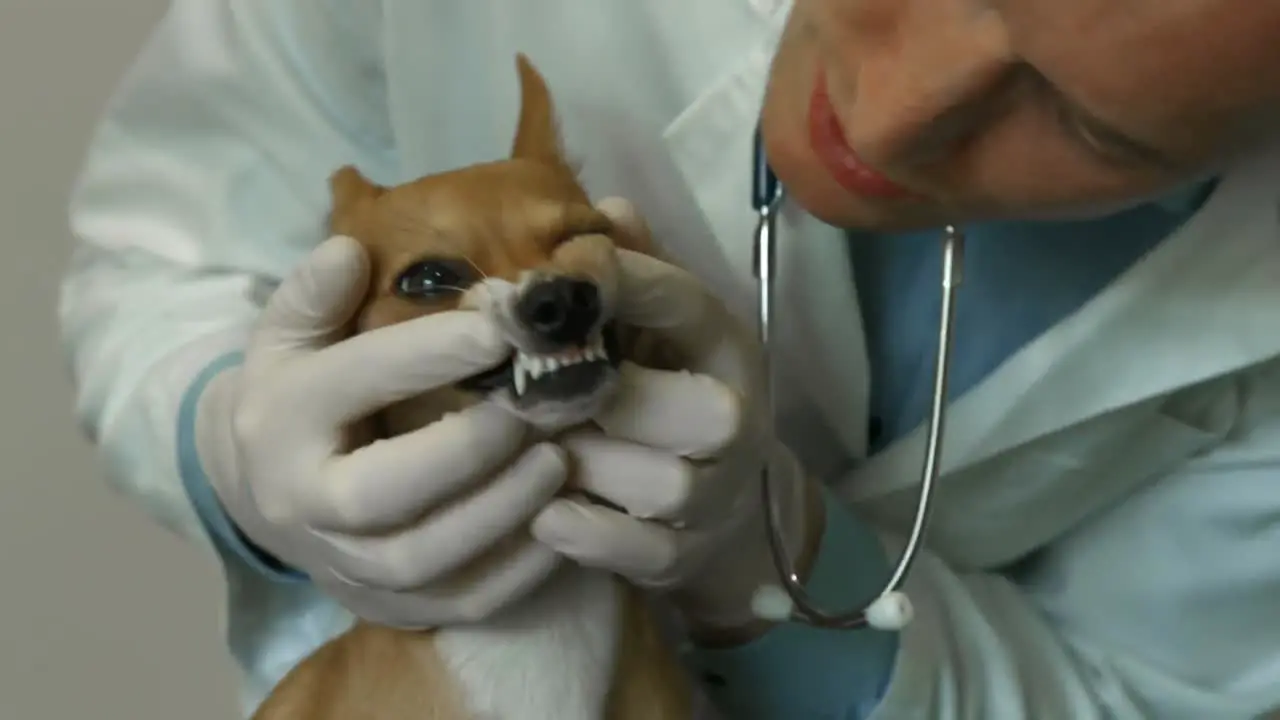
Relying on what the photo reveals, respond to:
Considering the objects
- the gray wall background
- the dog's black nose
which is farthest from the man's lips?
the gray wall background

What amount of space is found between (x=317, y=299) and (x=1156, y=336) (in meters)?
0.34

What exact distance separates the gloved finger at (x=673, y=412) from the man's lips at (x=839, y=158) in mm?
80

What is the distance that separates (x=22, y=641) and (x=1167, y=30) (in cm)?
96

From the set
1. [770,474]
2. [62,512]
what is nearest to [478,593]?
[770,474]

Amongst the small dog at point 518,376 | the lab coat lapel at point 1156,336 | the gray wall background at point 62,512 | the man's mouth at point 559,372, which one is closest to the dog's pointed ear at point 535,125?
the small dog at point 518,376

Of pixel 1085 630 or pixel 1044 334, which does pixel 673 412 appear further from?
pixel 1085 630

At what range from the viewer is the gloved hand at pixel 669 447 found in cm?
38

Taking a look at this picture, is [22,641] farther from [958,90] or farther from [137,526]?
[958,90]

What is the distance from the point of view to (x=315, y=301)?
0.38 m

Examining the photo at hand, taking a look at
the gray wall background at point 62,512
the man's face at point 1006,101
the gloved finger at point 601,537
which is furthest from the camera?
the gray wall background at point 62,512

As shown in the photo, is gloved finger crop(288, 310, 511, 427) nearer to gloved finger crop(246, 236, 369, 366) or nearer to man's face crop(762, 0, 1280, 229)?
gloved finger crop(246, 236, 369, 366)

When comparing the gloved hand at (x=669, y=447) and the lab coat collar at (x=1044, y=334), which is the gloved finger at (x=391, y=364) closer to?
the gloved hand at (x=669, y=447)

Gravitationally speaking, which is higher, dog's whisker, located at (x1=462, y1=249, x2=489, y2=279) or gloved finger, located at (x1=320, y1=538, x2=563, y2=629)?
dog's whisker, located at (x1=462, y1=249, x2=489, y2=279)

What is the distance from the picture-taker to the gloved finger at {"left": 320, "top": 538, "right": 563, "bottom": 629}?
0.39 meters
